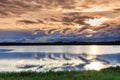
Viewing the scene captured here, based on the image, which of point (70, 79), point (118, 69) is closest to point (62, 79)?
point (70, 79)

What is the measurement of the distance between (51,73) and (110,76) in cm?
488

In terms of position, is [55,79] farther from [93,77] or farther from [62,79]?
[93,77]

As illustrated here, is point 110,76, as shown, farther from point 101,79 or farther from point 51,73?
point 51,73

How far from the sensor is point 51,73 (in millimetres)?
26703

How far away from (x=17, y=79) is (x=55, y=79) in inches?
94.2

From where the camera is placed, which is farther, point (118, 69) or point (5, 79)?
point (118, 69)

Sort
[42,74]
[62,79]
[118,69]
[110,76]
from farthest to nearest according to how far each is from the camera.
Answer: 1. [118,69]
2. [42,74]
3. [110,76]
4. [62,79]

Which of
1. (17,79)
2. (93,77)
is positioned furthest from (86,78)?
(17,79)

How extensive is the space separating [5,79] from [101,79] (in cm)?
601

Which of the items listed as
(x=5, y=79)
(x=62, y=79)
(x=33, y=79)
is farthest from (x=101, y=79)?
(x=5, y=79)

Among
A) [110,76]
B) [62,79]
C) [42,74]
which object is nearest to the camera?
[62,79]

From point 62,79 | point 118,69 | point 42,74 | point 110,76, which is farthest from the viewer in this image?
point 118,69

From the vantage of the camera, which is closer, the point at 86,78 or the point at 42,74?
the point at 86,78

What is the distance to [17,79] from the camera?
22.8 meters
